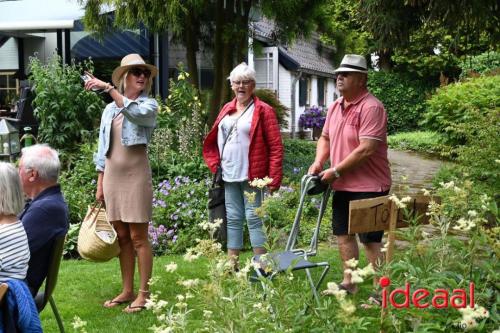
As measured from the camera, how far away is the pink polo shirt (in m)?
4.33

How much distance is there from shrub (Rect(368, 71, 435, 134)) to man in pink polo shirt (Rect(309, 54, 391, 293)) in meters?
23.7

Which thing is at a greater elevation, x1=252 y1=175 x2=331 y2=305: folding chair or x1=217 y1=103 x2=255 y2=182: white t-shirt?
x1=217 y1=103 x2=255 y2=182: white t-shirt

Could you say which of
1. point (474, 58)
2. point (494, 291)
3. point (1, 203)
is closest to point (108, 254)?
point (1, 203)

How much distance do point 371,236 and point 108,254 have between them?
175 centimetres

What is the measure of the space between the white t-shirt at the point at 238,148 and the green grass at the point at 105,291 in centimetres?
73

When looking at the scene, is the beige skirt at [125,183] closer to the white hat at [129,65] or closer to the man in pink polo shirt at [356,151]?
the white hat at [129,65]

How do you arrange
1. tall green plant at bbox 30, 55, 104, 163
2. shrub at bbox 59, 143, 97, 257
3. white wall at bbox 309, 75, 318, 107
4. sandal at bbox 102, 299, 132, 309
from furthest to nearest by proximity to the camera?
white wall at bbox 309, 75, 318, 107 < tall green plant at bbox 30, 55, 104, 163 < shrub at bbox 59, 143, 97, 257 < sandal at bbox 102, 299, 132, 309

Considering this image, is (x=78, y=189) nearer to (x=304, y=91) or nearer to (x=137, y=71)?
(x=137, y=71)

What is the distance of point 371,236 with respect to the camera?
4418 mm

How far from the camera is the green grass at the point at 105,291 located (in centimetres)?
443

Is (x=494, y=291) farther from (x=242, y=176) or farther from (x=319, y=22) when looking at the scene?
Result: (x=319, y=22)

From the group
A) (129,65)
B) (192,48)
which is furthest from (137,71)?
(192,48)

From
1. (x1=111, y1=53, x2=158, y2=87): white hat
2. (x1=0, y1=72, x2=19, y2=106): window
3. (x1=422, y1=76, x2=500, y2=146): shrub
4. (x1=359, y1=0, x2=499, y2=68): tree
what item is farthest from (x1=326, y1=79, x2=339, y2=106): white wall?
(x1=111, y1=53, x2=158, y2=87): white hat

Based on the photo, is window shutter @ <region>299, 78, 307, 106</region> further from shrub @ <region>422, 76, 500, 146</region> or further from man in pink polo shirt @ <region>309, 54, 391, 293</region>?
man in pink polo shirt @ <region>309, 54, 391, 293</region>
